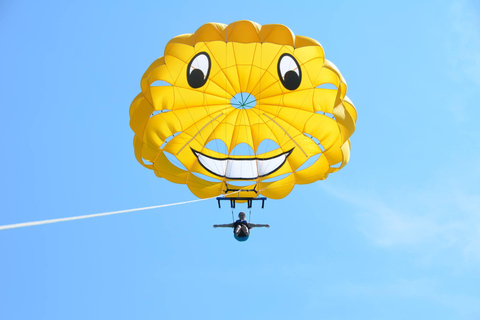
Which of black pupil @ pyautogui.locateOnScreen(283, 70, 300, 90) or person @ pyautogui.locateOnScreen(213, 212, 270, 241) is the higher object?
black pupil @ pyautogui.locateOnScreen(283, 70, 300, 90)

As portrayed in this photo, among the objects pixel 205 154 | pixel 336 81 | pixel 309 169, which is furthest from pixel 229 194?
pixel 336 81

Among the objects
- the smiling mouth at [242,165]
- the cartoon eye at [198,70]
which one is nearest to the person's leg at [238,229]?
the smiling mouth at [242,165]

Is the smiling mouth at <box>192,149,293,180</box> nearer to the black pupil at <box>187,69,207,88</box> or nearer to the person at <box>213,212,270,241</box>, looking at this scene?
the person at <box>213,212,270,241</box>

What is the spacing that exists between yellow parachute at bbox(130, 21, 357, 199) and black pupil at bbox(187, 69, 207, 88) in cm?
3

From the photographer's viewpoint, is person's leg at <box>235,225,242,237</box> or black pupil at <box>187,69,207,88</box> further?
person's leg at <box>235,225,242,237</box>

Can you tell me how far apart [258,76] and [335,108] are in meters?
2.68

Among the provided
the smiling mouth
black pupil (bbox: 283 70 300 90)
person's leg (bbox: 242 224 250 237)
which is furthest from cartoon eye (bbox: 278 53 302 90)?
person's leg (bbox: 242 224 250 237)

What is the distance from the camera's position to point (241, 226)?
17.5m

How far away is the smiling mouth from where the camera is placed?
18.3 meters

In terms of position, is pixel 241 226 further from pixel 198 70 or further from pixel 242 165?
pixel 198 70

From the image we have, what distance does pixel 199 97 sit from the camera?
17.8m

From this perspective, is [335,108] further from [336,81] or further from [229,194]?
[229,194]

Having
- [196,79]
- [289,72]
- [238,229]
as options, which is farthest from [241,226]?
[289,72]

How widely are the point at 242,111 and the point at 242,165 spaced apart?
5.99ft
